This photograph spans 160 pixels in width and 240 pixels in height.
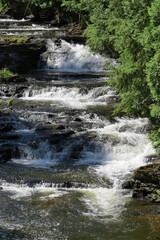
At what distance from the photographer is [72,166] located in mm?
18703

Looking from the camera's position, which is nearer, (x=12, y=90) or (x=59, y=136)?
(x=59, y=136)

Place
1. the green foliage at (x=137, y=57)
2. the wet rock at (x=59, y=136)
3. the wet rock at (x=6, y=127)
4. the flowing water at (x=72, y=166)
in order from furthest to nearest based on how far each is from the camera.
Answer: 1. the wet rock at (x=6, y=127)
2. the wet rock at (x=59, y=136)
3. the green foliage at (x=137, y=57)
4. the flowing water at (x=72, y=166)

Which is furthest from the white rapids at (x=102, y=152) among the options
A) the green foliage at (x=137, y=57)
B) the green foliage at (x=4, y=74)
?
the green foliage at (x=4, y=74)

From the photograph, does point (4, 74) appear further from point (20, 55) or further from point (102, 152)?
point (20, 55)

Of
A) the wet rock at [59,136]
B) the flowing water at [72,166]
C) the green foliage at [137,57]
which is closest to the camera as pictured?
the flowing water at [72,166]

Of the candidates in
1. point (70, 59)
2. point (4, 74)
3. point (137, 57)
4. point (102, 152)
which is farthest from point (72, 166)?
point (70, 59)

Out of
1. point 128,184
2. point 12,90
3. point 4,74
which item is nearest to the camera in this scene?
point 128,184

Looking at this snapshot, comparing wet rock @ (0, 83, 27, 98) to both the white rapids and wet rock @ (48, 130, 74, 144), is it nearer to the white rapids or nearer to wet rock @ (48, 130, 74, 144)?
the white rapids

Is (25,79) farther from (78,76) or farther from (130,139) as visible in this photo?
(130,139)

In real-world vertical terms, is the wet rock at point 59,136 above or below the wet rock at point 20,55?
below

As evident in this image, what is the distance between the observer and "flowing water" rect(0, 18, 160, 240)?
42.7ft

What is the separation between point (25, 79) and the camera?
31.6 m

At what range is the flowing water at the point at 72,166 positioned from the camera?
13.0 m

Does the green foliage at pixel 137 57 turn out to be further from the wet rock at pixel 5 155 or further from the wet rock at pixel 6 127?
the wet rock at pixel 6 127
